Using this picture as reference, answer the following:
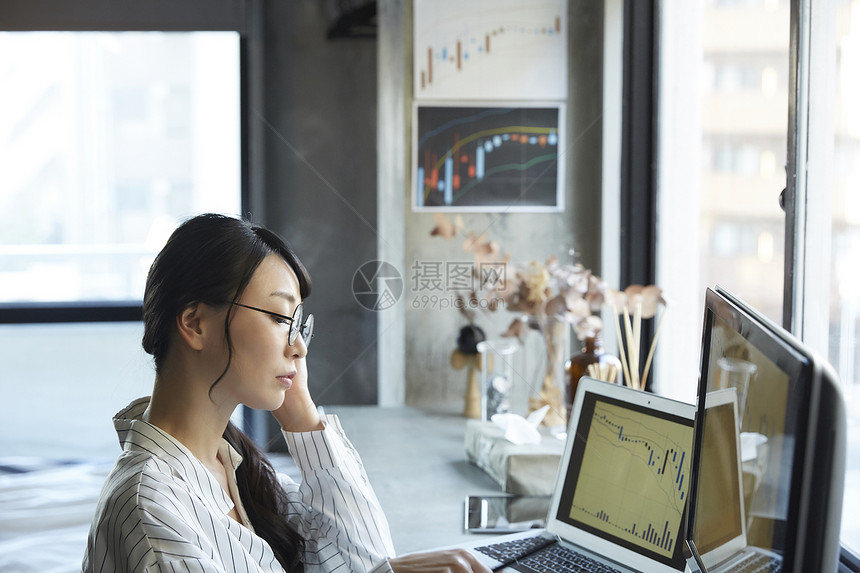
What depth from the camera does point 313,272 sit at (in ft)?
6.43

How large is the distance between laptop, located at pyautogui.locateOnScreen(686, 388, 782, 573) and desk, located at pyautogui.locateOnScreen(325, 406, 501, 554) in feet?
1.60

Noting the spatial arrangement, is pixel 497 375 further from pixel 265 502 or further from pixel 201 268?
pixel 201 268

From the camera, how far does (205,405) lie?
3.20 ft

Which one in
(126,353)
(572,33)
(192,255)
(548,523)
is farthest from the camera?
(126,353)

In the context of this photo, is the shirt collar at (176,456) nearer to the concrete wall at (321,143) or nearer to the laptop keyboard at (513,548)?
the laptop keyboard at (513,548)

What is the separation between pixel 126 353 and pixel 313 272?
2178 millimetres

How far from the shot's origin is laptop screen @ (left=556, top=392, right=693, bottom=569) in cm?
108

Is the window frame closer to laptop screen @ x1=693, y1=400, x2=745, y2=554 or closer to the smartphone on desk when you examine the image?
the smartphone on desk

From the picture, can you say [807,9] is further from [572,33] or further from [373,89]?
[373,89]

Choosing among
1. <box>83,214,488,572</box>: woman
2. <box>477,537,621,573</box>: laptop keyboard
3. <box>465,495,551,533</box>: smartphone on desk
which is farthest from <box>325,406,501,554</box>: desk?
<box>83,214,488,572</box>: woman

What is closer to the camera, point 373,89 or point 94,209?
point 373,89

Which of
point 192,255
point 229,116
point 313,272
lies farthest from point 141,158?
point 192,255

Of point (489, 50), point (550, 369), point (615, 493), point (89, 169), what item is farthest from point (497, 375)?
point (89, 169)

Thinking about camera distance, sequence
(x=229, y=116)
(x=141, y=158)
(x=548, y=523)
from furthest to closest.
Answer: (x=141, y=158), (x=229, y=116), (x=548, y=523)
